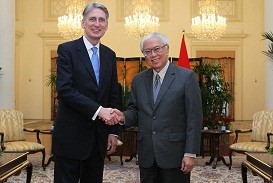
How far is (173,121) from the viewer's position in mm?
3102

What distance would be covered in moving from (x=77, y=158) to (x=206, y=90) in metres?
6.99

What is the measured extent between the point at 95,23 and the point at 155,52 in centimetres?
44

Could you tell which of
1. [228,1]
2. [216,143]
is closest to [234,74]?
[228,1]

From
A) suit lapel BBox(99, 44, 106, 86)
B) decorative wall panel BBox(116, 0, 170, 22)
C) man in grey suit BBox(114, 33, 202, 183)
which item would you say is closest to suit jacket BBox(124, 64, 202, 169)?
man in grey suit BBox(114, 33, 202, 183)

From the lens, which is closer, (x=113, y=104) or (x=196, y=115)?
(x=196, y=115)

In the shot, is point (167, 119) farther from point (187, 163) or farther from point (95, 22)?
point (95, 22)

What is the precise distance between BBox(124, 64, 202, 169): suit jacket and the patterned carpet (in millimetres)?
3836

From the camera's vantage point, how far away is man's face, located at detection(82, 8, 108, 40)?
301 centimetres

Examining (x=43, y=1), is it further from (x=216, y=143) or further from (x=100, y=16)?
(x=100, y=16)

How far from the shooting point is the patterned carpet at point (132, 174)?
686 cm

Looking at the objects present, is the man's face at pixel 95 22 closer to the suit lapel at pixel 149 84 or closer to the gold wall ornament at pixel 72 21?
the suit lapel at pixel 149 84

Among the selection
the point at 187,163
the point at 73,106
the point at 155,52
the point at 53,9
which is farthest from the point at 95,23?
the point at 53,9

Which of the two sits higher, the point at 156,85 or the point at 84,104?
the point at 156,85

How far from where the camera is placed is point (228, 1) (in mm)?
16734
